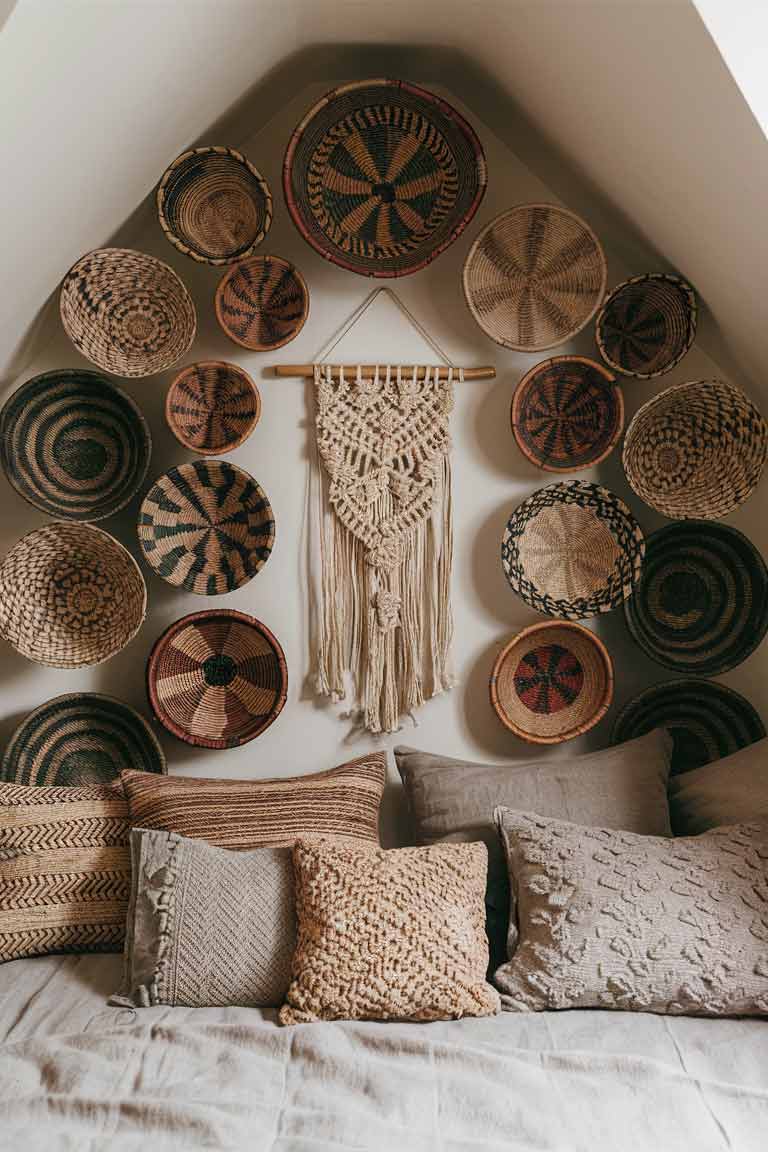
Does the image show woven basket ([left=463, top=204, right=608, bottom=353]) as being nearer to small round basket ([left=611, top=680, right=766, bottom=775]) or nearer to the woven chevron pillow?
small round basket ([left=611, top=680, right=766, bottom=775])

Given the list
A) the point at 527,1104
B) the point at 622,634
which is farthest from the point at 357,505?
the point at 527,1104

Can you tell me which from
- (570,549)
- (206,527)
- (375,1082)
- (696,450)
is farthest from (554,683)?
(375,1082)

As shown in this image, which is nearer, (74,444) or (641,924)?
(641,924)

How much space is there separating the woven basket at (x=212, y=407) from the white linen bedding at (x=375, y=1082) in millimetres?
1242

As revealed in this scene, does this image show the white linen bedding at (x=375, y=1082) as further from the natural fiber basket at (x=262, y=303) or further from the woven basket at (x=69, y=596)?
the natural fiber basket at (x=262, y=303)

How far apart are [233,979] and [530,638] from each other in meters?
1.06

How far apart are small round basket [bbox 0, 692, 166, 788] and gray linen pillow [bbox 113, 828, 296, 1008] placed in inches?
17.1

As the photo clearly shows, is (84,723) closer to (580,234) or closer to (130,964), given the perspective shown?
(130,964)

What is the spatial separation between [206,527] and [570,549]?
0.91 metres

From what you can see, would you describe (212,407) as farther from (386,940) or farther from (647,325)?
(386,940)

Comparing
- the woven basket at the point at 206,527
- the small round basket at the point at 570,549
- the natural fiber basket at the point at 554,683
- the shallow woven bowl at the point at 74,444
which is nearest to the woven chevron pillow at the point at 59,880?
the woven basket at the point at 206,527

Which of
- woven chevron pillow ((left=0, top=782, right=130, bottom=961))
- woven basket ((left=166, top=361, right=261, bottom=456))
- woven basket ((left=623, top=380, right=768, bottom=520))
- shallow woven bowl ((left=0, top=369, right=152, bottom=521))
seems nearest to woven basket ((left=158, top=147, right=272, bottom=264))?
woven basket ((left=166, top=361, right=261, bottom=456))

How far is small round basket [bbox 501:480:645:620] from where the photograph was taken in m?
2.25

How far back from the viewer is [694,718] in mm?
2293
